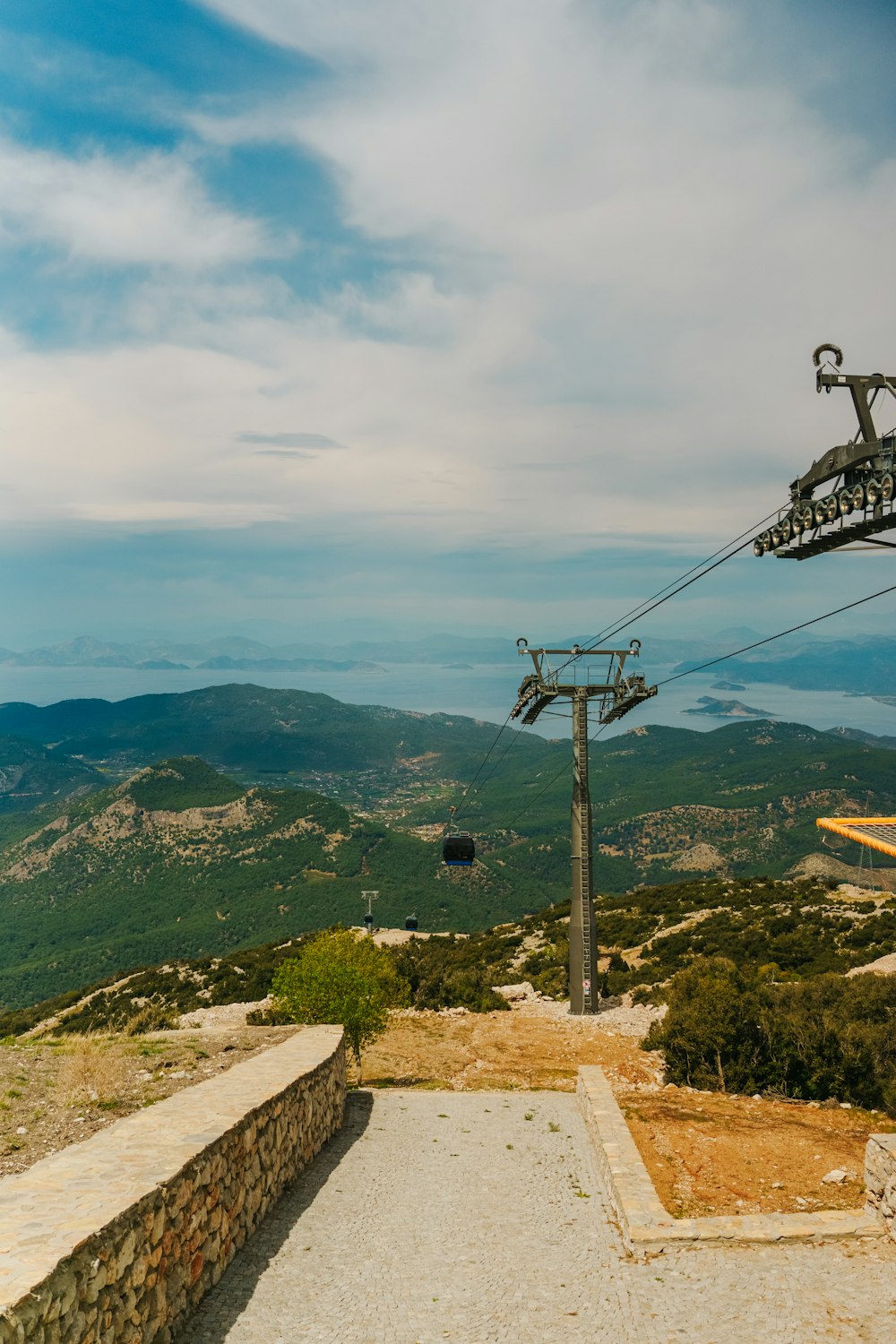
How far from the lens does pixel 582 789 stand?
2367 cm

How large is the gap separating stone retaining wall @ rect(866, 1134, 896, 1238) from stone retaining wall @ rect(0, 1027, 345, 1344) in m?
6.66

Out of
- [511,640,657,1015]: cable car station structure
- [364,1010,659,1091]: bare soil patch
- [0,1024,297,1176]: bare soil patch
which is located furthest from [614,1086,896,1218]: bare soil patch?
[511,640,657,1015]: cable car station structure

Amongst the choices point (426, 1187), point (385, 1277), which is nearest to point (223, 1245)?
point (385, 1277)

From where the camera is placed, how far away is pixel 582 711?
23.6 m

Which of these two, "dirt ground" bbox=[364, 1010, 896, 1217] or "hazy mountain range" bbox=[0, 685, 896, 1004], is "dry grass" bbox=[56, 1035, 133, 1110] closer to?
"dirt ground" bbox=[364, 1010, 896, 1217]

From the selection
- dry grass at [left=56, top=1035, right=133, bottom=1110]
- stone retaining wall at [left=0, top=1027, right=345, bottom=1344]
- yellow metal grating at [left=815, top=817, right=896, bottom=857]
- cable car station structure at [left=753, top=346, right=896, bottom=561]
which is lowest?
dry grass at [left=56, top=1035, right=133, bottom=1110]

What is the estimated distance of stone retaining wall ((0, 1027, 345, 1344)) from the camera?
508 centimetres

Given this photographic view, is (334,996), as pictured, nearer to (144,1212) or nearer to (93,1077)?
(93,1077)

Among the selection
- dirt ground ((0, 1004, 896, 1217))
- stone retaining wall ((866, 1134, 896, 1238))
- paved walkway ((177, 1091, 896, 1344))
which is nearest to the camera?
paved walkway ((177, 1091, 896, 1344))

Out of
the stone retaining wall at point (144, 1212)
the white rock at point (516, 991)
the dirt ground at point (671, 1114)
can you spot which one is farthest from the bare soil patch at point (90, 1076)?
the white rock at point (516, 991)

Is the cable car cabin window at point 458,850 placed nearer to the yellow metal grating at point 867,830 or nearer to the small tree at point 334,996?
the small tree at point 334,996

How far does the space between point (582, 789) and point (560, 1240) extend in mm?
15266

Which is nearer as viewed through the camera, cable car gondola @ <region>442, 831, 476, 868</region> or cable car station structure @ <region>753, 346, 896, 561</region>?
cable car station structure @ <region>753, 346, 896, 561</region>

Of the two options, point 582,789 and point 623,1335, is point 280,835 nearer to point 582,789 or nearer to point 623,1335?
point 582,789
